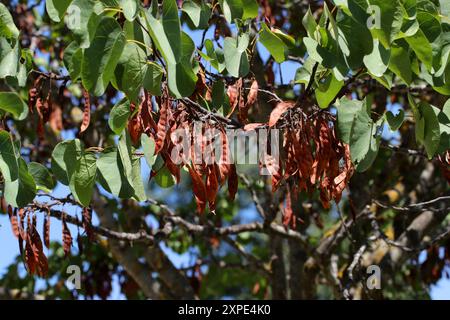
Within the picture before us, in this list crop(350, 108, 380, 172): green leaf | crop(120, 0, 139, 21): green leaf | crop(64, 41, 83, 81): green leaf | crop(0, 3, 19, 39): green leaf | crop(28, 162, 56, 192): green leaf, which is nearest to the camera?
crop(120, 0, 139, 21): green leaf

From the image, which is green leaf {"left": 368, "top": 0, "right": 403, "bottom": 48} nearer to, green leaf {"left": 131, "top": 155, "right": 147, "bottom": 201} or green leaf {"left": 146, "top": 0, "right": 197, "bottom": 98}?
green leaf {"left": 146, "top": 0, "right": 197, "bottom": 98}

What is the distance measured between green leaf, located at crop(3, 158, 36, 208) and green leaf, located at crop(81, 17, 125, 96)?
41 cm

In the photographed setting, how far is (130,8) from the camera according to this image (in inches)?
77.8

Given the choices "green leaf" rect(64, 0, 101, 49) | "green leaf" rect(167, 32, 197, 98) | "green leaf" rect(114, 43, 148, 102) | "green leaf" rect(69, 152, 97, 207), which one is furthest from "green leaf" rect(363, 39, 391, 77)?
"green leaf" rect(69, 152, 97, 207)

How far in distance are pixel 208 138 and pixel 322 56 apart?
0.36m

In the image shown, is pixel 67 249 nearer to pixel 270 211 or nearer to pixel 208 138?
pixel 208 138

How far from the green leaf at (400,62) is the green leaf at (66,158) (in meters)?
0.88

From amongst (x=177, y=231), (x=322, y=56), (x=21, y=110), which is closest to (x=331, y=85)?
(x=322, y=56)

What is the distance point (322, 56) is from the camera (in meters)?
2.12

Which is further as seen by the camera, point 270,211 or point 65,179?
point 270,211

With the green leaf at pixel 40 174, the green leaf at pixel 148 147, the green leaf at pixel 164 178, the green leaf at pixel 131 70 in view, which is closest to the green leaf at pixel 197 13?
the green leaf at pixel 131 70

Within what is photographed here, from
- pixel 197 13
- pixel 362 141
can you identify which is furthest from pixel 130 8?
pixel 362 141

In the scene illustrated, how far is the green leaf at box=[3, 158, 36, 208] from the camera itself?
232 centimetres

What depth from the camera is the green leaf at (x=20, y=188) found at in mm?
2320
